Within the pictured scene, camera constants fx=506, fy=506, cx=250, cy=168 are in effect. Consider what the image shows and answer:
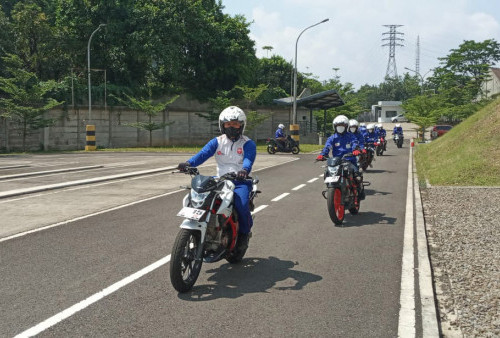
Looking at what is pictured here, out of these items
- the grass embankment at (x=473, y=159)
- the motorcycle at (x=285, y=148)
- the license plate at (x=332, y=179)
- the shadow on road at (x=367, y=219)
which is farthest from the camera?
the motorcycle at (x=285, y=148)

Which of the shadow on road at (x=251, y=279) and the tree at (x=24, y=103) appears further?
the tree at (x=24, y=103)

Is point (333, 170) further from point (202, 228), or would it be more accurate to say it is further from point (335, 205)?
point (202, 228)

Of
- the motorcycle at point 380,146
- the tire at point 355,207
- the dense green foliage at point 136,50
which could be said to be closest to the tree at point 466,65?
the dense green foliage at point 136,50

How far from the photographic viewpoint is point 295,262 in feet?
19.6

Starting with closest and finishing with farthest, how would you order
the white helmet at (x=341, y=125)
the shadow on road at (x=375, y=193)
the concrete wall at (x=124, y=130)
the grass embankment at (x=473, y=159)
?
the white helmet at (x=341, y=125)
the shadow on road at (x=375, y=193)
the grass embankment at (x=473, y=159)
the concrete wall at (x=124, y=130)

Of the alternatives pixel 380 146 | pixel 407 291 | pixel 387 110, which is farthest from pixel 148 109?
pixel 387 110

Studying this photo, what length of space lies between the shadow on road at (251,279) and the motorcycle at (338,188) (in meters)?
2.38

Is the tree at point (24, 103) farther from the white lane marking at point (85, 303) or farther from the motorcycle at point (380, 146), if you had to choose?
the white lane marking at point (85, 303)

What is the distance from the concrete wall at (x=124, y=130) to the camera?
108ft

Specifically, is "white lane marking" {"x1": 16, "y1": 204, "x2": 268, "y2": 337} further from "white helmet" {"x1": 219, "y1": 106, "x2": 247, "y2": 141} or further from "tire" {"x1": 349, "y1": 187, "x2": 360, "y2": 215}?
"tire" {"x1": 349, "y1": 187, "x2": 360, "y2": 215}

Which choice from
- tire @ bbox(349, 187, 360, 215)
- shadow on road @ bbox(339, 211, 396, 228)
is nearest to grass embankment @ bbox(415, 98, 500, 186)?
shadow on road @ bbox(339, 211, 396, 228)

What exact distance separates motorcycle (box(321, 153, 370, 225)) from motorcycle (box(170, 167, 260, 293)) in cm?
A: 313

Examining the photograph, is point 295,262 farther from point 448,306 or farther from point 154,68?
point 154,68

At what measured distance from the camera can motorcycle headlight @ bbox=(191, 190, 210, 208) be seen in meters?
4.84
